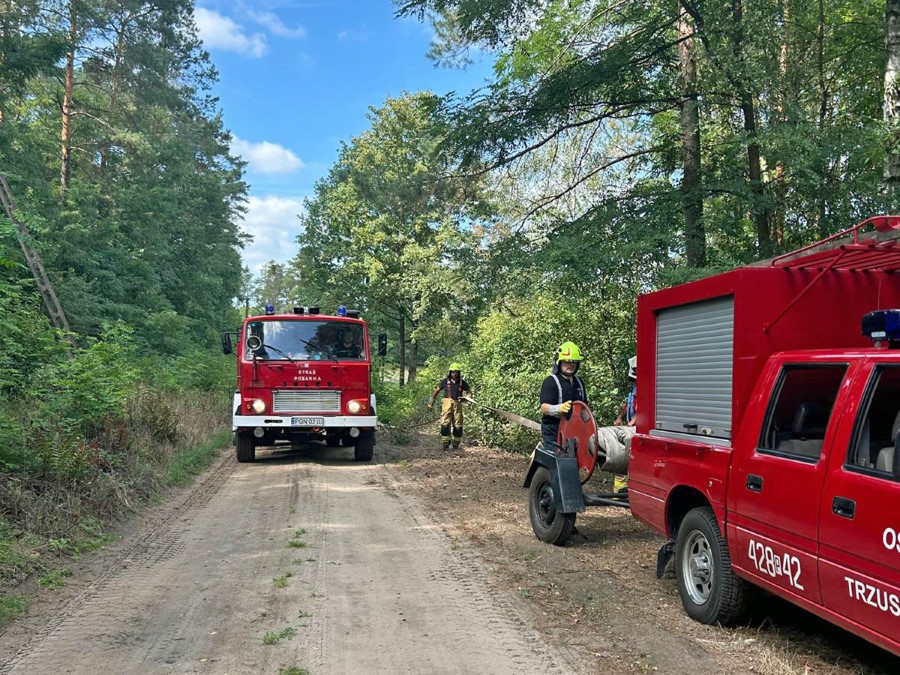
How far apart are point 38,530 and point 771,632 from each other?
6.26m

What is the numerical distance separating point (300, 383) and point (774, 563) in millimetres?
9450

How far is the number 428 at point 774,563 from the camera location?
3.60 m

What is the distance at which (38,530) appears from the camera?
6258 mm

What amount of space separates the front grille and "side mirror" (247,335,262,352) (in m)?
0.87

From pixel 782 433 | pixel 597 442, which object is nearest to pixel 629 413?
pixel 597 442

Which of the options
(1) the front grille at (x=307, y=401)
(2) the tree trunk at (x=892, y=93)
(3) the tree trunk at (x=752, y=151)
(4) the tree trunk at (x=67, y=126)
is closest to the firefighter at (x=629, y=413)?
(3) the tree trunk at (x=752, y=151)

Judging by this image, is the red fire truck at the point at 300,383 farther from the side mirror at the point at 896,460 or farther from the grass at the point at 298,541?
the side mirror at the point at 896,460

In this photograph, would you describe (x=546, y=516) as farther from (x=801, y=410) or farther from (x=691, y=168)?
(x=691, y=168)

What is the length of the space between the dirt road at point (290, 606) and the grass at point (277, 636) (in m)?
0.01

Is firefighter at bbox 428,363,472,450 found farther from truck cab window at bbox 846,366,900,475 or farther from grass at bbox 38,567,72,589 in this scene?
truck cab window at bbox 846,366,900,475

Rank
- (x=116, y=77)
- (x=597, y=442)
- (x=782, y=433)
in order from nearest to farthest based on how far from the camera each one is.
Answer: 1. (x=782, y=433)
2. (x=597, y=442)
3. (x=116, y=77)

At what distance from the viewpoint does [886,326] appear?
138 inches

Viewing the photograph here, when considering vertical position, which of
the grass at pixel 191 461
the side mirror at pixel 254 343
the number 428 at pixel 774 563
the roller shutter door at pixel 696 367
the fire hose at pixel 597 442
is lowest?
the grass at pixel 191 461

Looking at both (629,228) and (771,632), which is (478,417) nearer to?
(629,228)
